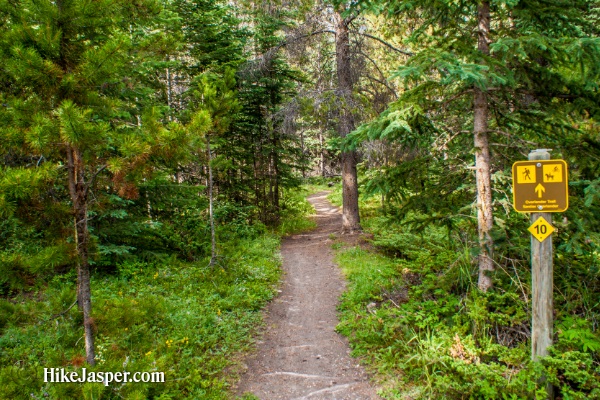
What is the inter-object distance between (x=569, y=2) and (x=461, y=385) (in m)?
5.14

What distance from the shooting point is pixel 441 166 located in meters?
5.94

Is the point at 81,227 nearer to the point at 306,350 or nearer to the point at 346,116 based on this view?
the point at 306,350

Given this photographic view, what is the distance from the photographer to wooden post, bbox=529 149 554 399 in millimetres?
3838

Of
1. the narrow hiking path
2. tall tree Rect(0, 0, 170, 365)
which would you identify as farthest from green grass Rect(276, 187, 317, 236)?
tall tree Rect(0, 0, 170, 365)

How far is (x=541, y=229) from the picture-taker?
3.79m

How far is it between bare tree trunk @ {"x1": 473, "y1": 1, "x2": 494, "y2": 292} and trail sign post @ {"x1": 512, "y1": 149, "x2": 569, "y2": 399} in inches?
47.3

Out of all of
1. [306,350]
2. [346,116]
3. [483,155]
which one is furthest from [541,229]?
[346,116]

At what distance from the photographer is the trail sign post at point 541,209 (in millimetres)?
3646

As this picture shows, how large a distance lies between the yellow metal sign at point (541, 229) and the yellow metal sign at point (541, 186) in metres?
0.15

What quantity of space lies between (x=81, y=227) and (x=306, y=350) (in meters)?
3.97

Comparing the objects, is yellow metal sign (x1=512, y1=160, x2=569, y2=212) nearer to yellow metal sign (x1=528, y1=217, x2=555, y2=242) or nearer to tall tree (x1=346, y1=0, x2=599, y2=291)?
yellow metal sign (x1=528, y1=217, x2=555, y2=242)

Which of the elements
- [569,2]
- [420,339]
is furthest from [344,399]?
[569,2]

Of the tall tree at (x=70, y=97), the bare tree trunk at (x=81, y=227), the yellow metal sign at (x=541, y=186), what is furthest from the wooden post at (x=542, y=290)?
the bare tree trunk at (x=81, y=227)

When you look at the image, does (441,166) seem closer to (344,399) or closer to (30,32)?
(344,399)
